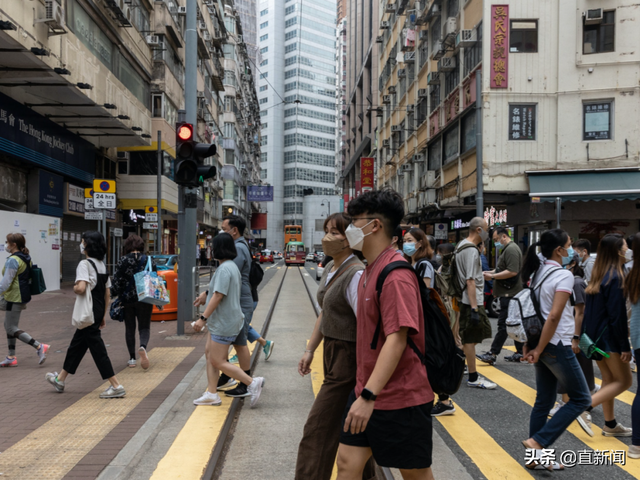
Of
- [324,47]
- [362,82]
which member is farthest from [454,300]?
[324,47]

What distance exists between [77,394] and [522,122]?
18.6m

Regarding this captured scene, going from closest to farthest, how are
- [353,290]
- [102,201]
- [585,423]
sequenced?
1. [353,290]
2. [585,423]
3. [102,201]

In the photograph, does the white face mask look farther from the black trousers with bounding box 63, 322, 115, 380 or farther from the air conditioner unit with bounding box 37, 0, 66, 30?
the air conditioner unit with bounding box 37, 0, 66, 30

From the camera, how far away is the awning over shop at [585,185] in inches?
748

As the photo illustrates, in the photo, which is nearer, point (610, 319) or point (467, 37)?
point (610, 319)

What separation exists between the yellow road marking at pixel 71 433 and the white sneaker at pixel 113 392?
0.05 meters

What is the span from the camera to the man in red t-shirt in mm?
2400

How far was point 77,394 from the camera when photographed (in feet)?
20.0

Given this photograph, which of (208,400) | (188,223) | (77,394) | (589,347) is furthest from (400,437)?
(188,223)

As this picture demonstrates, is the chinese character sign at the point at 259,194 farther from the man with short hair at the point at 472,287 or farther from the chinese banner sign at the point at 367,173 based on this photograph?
the man with short hair at the point at 472,287

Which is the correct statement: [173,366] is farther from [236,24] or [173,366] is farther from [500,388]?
[236,24]

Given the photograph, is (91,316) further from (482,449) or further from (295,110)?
(295,110)

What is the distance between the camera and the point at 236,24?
63.5 metres

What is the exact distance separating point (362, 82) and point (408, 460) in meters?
65.3
